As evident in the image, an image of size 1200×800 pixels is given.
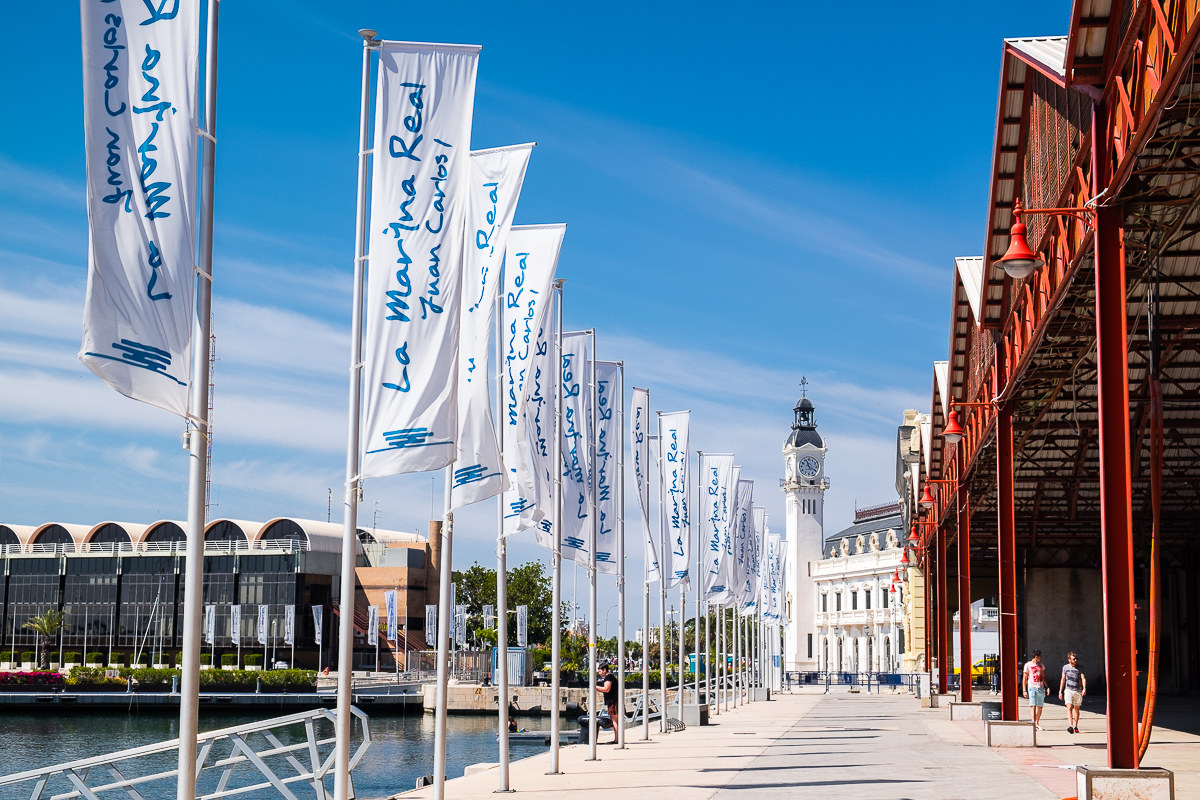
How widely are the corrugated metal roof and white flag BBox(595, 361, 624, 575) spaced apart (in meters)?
9.72

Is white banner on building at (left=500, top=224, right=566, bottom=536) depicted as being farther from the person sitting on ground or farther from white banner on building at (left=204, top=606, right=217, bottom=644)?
white banner on building at (left=204, top=606, right=217, bottom=644)

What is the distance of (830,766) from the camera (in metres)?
22.3

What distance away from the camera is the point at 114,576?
360 ft

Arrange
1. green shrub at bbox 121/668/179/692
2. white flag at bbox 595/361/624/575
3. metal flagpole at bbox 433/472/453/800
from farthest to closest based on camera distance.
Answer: green shrub at bbox 121/668/179/692 < white flag at bbox 595/361/624/575 < metal flagpole at bbox 433/472/453/800

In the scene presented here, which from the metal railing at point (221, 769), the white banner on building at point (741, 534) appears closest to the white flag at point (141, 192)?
the metal railing at point (221, 769)

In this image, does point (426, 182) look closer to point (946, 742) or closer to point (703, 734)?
point (946, 742)

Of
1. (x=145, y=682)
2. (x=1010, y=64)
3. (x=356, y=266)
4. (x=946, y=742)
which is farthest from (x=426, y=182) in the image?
(x=145, y=682)

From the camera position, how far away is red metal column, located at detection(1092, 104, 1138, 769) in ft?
50.9

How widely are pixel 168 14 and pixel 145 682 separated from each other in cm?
8136

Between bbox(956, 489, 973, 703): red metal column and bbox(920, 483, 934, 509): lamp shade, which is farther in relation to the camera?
bbox(956, 489, 973, 703): red metal column

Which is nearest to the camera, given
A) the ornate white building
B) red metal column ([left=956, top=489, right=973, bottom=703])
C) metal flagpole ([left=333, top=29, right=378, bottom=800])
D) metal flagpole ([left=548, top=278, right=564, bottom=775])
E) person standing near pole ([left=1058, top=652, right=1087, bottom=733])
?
metal flagpole ([left=333, top=29, right=378, bottom=800])

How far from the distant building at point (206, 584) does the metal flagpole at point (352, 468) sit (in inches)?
3581

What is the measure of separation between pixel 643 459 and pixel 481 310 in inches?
628

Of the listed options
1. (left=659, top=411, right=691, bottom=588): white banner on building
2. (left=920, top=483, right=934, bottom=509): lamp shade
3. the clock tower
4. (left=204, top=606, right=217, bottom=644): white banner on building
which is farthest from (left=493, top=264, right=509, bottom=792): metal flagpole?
the clock tower
